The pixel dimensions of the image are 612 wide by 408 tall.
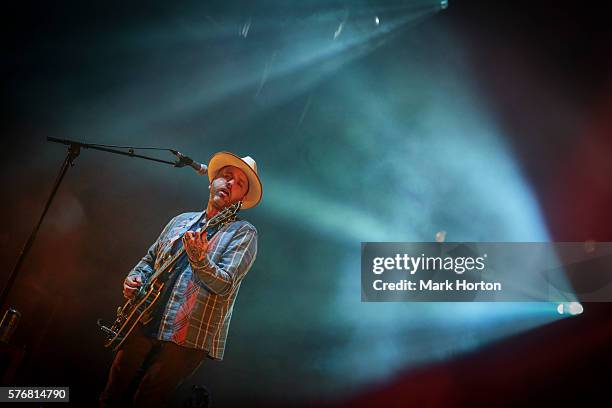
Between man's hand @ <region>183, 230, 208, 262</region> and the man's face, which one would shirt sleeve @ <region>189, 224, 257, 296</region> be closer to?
man's hand @ <region>183, 230, 208, 262</region>

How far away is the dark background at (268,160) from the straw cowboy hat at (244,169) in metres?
1.64

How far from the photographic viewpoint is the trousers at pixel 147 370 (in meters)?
2.02

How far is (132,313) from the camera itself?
2203 mm

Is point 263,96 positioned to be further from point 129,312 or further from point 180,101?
point 129,312

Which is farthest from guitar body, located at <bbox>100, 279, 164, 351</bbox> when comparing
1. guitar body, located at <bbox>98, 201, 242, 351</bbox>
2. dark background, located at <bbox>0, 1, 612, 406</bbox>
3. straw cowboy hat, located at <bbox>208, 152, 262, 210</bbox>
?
dark background, located at <bbox>0, 1, 612, 406</bbox>

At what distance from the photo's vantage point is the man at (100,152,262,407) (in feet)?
6.65

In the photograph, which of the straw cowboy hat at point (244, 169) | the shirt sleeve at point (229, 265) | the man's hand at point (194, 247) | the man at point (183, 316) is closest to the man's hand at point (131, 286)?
the man at point (183, 316)

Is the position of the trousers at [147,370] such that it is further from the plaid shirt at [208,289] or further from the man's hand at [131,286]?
the man's hand at [131,286]

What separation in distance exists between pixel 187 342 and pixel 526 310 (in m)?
3.38

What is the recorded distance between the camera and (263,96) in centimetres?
489

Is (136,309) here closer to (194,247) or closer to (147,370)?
(147,370)

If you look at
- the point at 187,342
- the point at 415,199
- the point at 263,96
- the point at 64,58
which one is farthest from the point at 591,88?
the point at 64,58

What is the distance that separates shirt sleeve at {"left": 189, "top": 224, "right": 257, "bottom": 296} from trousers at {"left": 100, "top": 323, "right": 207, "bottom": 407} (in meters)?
0.33

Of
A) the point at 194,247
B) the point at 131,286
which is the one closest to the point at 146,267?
the point at 131,286
